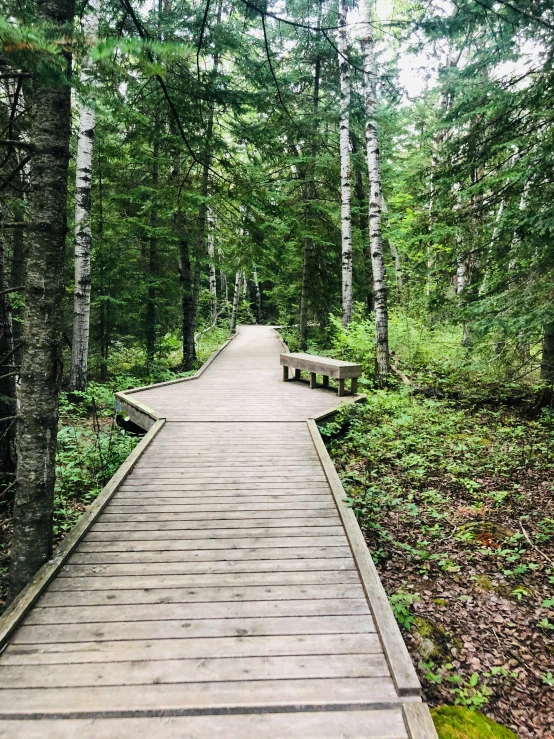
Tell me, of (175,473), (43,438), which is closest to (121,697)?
(43,438)

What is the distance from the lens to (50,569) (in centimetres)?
340

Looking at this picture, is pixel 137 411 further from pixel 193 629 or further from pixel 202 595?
pixel 193 629

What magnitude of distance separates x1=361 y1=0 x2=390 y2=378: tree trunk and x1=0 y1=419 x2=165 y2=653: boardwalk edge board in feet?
22.7

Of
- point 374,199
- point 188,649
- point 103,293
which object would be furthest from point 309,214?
point 188,649

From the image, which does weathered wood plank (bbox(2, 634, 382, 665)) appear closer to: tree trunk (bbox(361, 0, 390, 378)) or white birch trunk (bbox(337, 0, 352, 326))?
tree trunk (bbox(361, 0, 390, 378))

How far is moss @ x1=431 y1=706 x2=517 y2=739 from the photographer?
7.96 ft

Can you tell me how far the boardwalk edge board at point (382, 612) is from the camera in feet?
8.06

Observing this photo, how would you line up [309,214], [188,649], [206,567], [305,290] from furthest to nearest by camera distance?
1. [305,290]
2. [309,214]
3. [206,567]
4. [188,649]

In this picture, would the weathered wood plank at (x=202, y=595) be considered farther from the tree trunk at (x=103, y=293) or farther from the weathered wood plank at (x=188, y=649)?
the tree trunk at (x=103, y=293)

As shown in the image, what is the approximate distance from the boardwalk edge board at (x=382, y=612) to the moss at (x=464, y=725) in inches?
12.7

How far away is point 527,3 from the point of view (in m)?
A: 4.33

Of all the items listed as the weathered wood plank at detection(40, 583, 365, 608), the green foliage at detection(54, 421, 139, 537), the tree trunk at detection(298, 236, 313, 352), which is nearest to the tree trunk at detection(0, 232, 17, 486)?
the green foliage at detection(54, 421, 139, 537)

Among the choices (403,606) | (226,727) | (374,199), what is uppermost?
(374,199)

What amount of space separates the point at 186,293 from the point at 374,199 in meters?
6.42
